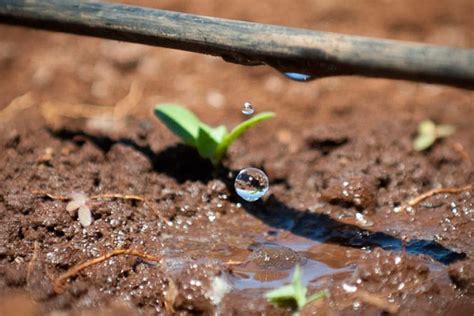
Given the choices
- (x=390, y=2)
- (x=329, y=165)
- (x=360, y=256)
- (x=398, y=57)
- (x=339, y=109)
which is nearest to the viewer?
(x=398, y=57)

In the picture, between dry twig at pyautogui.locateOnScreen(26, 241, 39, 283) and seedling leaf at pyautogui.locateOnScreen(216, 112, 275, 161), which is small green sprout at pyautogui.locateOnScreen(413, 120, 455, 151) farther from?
dry twig at pyautogui.locateOnScreen(26, 241, 39, 283)

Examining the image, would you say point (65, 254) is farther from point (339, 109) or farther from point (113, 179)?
point (339, 109)

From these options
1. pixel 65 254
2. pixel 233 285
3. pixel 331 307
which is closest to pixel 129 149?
pixel 65 254

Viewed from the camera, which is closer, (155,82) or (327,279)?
(327,279)

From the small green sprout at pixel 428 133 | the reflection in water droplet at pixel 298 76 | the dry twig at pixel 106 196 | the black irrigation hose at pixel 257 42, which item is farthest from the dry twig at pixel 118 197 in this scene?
the small green sprout at pixel 428 133

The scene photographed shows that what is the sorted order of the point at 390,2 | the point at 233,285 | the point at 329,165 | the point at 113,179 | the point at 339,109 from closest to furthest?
the point at 233,285 < the point at 113,179 < the point at 329,165 < the point at 339,109 < the point at 390,2

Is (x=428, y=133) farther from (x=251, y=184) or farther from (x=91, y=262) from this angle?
(x=91, y=262)

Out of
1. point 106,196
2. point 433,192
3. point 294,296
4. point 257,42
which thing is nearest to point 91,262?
point 106,196
